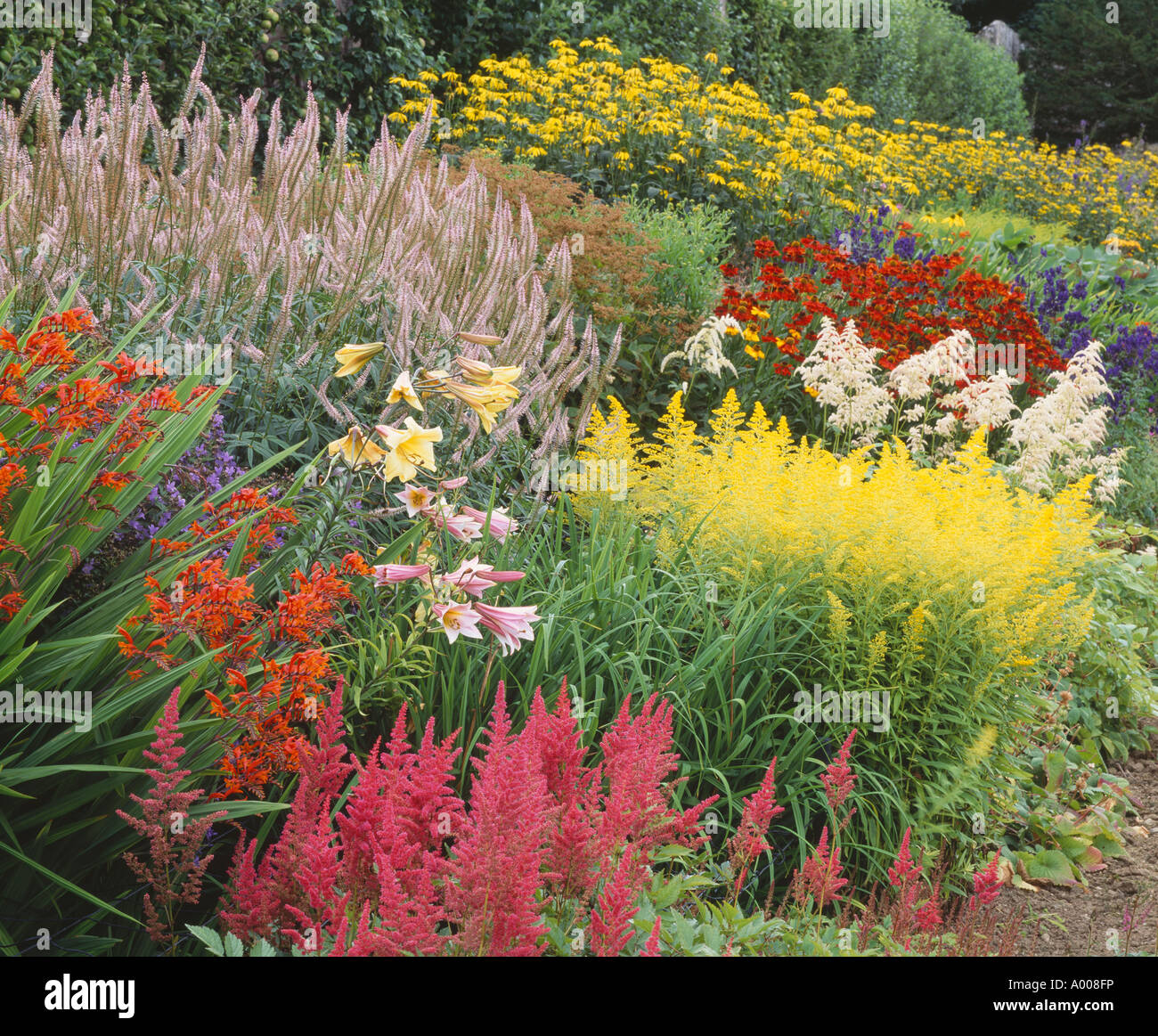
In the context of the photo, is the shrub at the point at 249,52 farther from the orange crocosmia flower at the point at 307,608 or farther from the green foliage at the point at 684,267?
the orange crocosmia flower at the point at 307,608

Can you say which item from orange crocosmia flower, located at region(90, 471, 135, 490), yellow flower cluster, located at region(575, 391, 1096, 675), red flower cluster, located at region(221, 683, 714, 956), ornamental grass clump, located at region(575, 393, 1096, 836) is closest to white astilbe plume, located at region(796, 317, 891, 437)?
yellow flower cluster, located at region(575, 391, 1096, 675)

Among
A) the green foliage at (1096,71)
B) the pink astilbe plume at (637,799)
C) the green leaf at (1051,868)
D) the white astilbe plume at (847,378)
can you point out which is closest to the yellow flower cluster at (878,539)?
the green leaf at (1051,868)

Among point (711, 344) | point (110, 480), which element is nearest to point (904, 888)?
point (110, 480)

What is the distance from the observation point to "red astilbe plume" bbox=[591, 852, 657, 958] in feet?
5.37

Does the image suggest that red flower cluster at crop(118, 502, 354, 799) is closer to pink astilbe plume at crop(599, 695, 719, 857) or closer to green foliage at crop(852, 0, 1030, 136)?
pink astilbe plume at crop(599, 695, 719, 857)

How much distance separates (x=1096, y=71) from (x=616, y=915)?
33.4 meters

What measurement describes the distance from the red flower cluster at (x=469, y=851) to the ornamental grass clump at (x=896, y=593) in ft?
4.69

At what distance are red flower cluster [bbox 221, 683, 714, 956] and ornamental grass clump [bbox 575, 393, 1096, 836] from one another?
143 cm

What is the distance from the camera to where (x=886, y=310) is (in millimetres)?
6457

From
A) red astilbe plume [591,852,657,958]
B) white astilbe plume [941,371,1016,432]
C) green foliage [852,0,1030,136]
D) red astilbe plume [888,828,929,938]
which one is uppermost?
green foliage [852,0,1030,136]

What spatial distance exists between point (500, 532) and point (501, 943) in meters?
1.99

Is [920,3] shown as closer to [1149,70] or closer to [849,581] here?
[1149,70]
